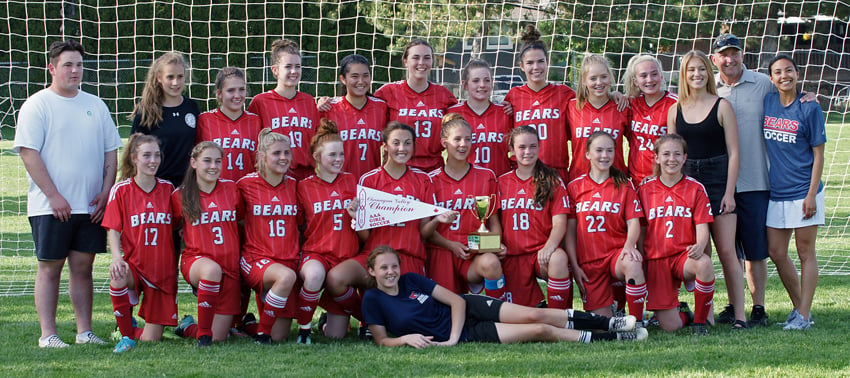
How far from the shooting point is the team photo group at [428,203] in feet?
15.0

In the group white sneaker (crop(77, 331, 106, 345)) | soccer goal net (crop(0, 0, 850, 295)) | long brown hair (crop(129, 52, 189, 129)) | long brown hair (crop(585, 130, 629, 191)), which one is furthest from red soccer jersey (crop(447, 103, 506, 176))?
soccer goal net (crop(0, 0, 850, 295))

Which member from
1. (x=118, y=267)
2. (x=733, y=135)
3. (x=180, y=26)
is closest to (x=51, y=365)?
(x=118, y=267)

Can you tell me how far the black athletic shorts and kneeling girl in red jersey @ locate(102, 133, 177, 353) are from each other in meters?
1.61

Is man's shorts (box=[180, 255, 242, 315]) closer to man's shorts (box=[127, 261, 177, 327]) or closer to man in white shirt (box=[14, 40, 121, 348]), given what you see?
man's shorts (box=[127, 261, 177, 327])

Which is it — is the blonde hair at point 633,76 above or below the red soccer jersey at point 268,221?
above

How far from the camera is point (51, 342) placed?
463 centimetres

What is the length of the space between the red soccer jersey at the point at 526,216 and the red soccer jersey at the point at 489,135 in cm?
34

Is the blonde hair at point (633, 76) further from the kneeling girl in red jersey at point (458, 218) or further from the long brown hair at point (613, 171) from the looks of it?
the kneeling girl in red jersey at point (458, 218)

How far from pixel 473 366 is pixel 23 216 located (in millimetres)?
8194

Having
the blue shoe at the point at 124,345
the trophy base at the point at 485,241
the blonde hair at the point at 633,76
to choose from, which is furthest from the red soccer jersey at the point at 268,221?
the blonde hair at the point at 633,76

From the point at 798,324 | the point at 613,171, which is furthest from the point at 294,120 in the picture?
the point at 798,324

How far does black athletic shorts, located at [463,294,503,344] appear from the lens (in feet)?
14.7

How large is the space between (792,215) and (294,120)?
2.86 m

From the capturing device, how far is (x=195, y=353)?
4348 millimetres
